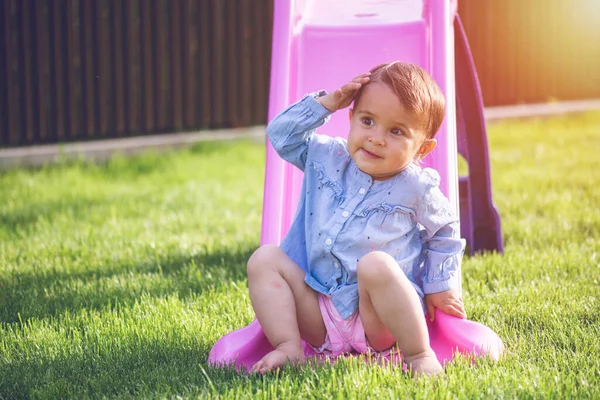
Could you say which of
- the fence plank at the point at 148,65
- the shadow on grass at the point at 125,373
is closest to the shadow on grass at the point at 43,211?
the fence plank at the point at 148,65

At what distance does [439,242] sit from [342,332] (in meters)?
0.42

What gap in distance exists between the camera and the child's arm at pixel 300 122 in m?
2.69

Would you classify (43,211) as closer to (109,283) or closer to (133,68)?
(109,283)

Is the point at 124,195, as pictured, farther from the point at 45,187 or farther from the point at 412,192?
the point at 412,192

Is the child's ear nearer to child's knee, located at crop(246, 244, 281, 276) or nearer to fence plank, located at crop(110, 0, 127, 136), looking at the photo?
child's knee, located at crop(246, 244, 281, 276)

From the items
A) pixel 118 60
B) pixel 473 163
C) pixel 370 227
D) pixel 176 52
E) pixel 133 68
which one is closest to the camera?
pixel 370 227

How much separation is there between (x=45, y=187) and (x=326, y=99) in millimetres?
3309

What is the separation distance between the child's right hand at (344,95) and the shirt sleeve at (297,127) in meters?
0.02

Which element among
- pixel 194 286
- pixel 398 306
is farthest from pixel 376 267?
pixel 194 286

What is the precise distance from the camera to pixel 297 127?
2.72 meters

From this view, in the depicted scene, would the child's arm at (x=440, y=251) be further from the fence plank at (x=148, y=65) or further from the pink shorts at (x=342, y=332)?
the fence plank at (x=148, y=65)

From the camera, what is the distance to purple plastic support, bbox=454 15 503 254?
12.2 ft

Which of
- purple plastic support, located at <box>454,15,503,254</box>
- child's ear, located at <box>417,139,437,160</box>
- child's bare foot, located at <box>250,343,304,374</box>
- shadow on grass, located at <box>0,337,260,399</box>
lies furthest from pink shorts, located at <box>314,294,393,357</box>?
purple plastic support, located at <box>454,15,503,254</box>

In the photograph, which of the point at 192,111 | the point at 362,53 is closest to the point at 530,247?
the point at 362,53
